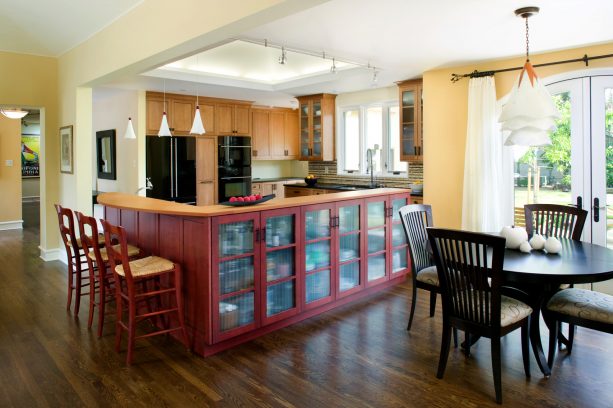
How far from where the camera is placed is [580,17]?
137 inches

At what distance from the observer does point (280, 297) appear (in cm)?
368

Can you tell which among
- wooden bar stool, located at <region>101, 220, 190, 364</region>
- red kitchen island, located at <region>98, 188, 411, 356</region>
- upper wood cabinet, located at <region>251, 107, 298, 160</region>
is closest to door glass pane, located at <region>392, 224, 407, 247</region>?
red kitchen island, located at <region>98, 188, 411, 356</region>

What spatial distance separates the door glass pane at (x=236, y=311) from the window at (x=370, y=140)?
4258mm

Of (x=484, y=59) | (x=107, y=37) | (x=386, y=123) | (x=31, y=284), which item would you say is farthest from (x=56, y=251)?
(x=484, y=59)

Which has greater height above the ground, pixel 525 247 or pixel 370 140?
pixel 370 140

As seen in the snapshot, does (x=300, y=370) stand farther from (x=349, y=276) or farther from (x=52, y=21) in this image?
(x=52, y=21)

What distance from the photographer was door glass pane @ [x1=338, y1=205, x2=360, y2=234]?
4.20 meters

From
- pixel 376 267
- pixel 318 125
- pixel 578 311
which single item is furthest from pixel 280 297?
pixel 318 125

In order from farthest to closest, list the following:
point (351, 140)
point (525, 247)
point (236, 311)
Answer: point (351, 140) → point (236, 311) → point (525, 247)

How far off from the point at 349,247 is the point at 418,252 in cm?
78

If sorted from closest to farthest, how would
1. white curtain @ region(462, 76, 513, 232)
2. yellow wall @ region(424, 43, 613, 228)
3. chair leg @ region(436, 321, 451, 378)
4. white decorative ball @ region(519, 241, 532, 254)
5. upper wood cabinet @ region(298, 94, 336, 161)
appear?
1. chair leg @ region(436, 321, 451, 378)
2. white decorative ball @ region(519, 241, 532, 254)
3. white curtain @ region(462, 76, 513, 232)
4. yellow wall @ region(424, 43, 613, 228)
5. upper wood cabinet @ region(298, 94, 336, 161)

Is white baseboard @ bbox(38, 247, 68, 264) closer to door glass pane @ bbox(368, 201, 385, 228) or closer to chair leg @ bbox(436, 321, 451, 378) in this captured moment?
door glass pane @ bbox(368, 201, 385, 228)

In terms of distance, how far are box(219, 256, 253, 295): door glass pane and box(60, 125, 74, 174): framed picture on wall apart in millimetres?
3436

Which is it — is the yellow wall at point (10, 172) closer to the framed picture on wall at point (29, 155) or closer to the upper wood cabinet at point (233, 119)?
the upper wood cabinet at point (233, 119)
